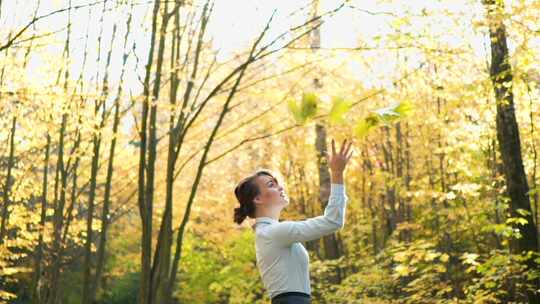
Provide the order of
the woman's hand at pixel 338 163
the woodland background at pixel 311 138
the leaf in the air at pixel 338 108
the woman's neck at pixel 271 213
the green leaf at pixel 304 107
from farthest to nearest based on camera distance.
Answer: the woodland background at pixel 311 138, the woman's neck at pixel 271 213, the woman's hand at pixel 338 163, the green leaf at pixel 304 107, the leaf in the air at pixel 338 108

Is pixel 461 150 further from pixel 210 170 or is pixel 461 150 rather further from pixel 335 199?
pixel 210 170

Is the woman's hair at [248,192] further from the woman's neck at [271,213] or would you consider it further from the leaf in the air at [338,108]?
the leaf in the air at [338,108]

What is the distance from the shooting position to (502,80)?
625cm

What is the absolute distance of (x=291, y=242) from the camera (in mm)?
2434

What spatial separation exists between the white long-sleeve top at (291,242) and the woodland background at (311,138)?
0.33 meters

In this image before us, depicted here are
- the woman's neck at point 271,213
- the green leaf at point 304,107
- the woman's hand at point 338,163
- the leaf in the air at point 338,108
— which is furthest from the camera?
the woman's neck at point 271,213

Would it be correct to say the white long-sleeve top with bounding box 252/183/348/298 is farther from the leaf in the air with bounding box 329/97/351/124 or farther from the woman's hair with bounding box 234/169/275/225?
the leaf in the air with bounding box 329/97/351/124

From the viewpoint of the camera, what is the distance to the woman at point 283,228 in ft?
7.77

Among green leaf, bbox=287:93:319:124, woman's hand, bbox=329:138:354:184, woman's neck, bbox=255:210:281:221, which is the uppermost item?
green leaf, bbox=287:93:319:124

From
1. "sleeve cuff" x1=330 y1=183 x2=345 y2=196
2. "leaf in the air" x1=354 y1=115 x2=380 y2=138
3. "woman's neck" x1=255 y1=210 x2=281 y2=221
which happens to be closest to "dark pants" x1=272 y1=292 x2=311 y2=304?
"woman's neck" x1=255 y1=210 x2=281 y2=221

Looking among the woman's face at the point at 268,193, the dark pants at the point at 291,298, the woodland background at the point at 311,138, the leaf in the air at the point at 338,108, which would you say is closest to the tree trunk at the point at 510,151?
the woodland background at the point at 311,138

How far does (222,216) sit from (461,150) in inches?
284

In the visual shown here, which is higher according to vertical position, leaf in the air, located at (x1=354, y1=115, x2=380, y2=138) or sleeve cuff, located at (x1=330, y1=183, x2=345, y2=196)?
leaf in the air, located at (x1=354, y1=115, x2=380, y2=138)

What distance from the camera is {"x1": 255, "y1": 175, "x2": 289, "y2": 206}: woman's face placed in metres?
2.59
